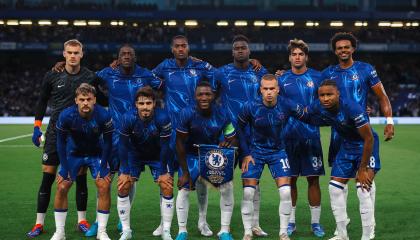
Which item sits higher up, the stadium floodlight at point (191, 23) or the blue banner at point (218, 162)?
the stadium floodlight at point (191, 23)

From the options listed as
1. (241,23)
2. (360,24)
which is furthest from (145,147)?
(360,24)

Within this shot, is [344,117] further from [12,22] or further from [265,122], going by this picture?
[12,22]

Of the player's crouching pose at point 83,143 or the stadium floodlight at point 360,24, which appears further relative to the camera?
the stadium floodlight at point 360,24

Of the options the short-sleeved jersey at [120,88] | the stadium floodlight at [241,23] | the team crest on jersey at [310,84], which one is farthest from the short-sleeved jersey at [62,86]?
the stadium floodlight at [241,23]

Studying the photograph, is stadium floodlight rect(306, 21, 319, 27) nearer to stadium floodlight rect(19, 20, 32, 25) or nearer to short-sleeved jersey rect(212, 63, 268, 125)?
stadium floodlight rect(19, 20, 32, 25)

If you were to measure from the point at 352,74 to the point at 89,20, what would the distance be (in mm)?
36999

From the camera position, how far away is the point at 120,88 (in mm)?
7531

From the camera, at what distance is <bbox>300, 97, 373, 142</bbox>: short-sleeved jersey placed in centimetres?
631

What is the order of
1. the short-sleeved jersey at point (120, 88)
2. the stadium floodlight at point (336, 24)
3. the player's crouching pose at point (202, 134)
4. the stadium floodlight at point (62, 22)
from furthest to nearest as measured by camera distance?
the stadium floodlight at point (336, 24)
the stadium floodlight at point (62, 22)
the short-sleeved jersey at point (120, 88)
the player's crouching pose at point (202, 134)

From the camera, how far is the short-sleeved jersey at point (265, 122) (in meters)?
6.72

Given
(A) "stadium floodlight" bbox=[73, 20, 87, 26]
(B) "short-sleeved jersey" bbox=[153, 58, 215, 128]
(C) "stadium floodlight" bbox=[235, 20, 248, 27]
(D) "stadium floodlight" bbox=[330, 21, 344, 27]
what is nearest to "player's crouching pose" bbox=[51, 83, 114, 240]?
(B) "short-sleeved jersey" bbox=[153, 58, 215, 128]

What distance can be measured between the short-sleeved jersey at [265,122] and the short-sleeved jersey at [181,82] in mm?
1109

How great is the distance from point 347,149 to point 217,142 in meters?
1.42

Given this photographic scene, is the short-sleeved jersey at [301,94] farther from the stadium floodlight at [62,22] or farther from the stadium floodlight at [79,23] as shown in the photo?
the stadium floodlight at [62,22]
